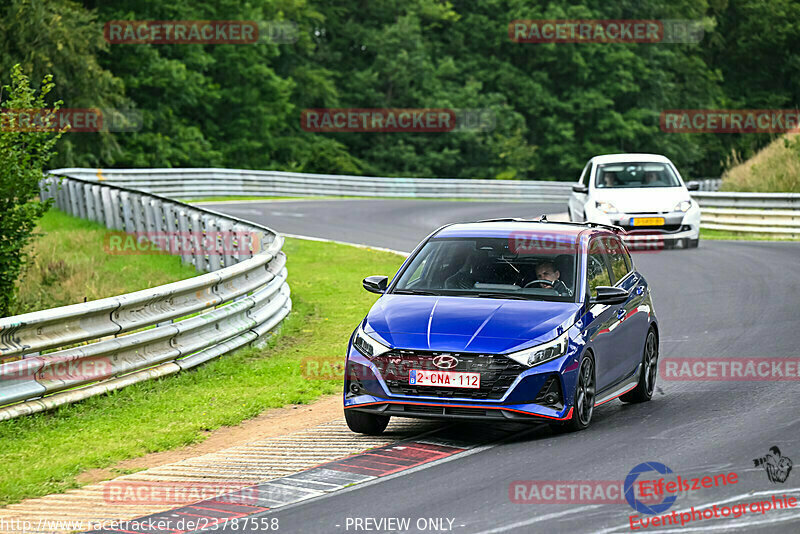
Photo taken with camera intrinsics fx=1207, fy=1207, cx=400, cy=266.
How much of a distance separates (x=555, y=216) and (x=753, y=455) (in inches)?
966

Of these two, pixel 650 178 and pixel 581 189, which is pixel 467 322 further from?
pixel 650 178

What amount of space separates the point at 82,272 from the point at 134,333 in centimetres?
870

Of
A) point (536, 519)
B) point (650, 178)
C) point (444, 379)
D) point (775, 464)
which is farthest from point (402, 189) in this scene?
point (536, 519)

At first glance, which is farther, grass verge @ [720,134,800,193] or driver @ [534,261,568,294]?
grass verge @ [720,134,800,193]

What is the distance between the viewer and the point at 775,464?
7707 millimetres

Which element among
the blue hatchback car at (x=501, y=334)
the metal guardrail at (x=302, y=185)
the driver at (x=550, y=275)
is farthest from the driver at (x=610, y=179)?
the metal guardrail at (x=302, y=185)

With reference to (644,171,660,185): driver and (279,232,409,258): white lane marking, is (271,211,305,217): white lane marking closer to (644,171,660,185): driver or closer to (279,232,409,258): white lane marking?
(279,232,409,258): white lane marking

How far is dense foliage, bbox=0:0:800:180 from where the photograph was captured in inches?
1841

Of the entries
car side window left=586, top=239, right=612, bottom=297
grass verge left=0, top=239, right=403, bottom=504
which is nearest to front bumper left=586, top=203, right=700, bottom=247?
grass verge left=0, top=239, right=403, bottom=504

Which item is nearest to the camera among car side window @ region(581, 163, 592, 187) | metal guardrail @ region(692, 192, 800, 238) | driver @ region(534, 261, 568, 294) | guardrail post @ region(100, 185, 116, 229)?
driver @ region(534, 261, 568, 294)

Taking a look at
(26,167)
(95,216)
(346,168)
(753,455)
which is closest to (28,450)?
(753,455)

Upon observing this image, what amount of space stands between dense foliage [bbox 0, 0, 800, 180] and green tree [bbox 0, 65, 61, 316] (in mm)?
29414

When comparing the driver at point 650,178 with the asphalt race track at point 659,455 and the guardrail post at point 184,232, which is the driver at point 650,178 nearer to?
the asphalt race track at point 659,455

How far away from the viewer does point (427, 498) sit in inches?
281
